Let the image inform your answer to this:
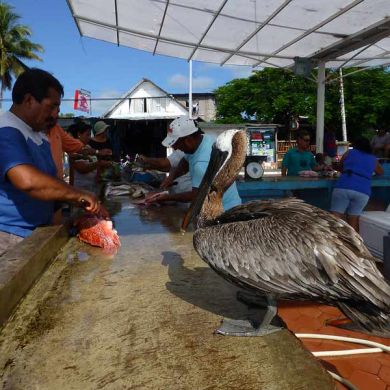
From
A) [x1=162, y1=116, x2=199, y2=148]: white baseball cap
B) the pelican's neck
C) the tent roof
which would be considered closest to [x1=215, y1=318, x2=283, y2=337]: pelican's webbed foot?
the pelican's neck

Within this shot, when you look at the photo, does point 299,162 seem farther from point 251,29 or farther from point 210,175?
point 210,175

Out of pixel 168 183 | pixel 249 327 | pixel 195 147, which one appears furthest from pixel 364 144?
pixel 249 327

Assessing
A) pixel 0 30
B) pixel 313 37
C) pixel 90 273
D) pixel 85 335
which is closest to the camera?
pixel 85 335

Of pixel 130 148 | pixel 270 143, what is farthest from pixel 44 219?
pixel 270 143

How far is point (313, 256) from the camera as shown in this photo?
170 cm

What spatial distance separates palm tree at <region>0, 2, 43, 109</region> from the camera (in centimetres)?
3076

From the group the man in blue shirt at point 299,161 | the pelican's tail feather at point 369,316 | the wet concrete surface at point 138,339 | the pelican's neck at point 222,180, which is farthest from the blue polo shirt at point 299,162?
the pelican's tail feather at point 369,316

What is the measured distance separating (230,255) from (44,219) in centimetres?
141

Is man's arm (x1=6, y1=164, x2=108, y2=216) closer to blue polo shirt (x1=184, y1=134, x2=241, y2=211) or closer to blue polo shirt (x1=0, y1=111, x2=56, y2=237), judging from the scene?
blue polo shirt (x1=0, y1=111, x2=56, y2=237)

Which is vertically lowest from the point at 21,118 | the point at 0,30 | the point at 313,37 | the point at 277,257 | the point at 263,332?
the point at 263,332

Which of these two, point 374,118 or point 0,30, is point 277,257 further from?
point 0,30

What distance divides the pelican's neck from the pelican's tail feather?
877 mm

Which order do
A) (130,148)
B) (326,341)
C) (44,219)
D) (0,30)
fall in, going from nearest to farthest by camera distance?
1. (44,219)
2. (326,341)
3. (130,148)
4. (0,30)

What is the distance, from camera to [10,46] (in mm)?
31219
